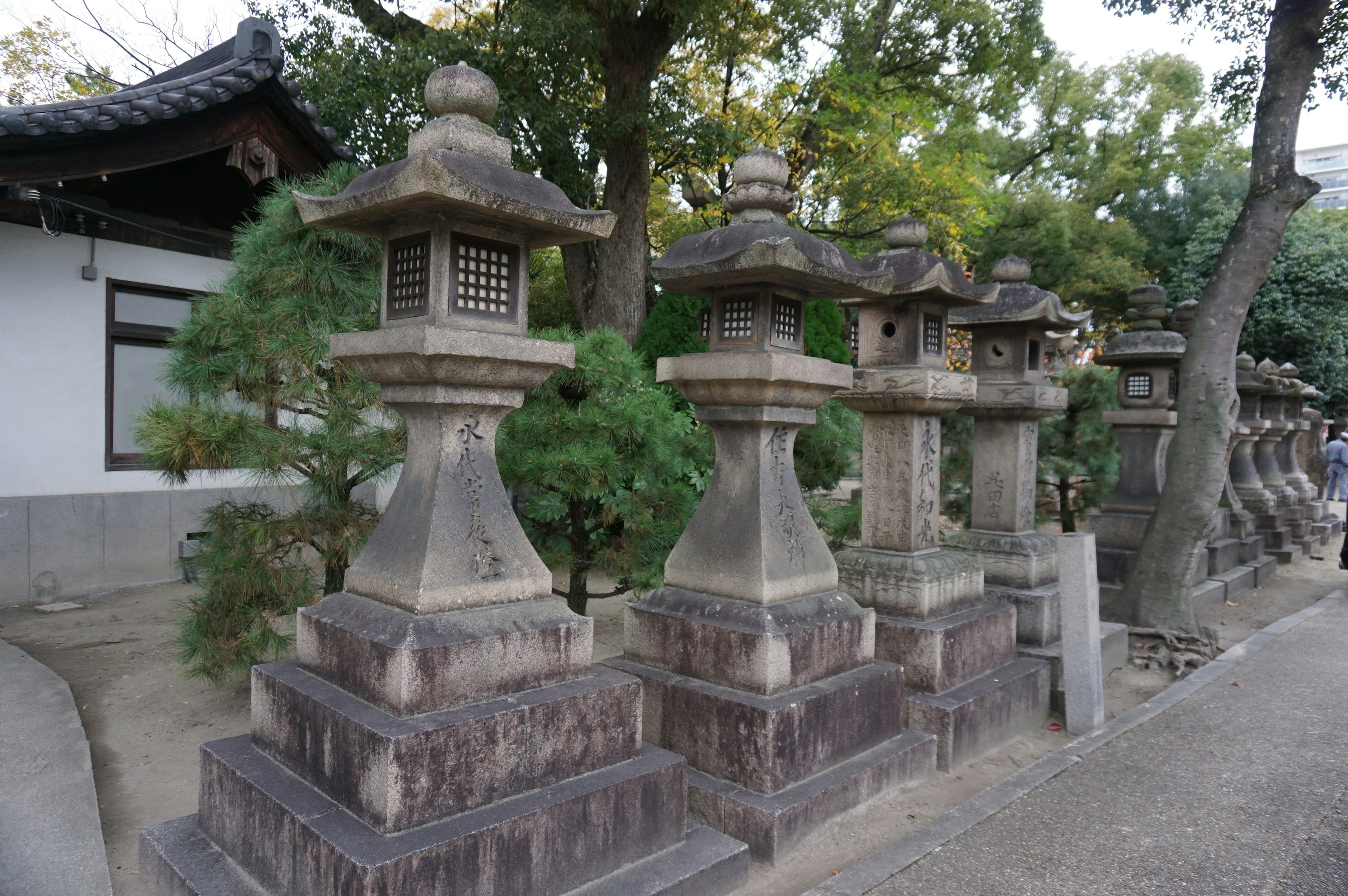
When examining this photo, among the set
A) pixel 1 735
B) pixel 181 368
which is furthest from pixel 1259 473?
pixel 1 735

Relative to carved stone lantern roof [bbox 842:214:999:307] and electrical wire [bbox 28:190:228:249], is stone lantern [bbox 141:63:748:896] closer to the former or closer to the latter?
carved stone lantern roof [bbox 842:214:999:307]

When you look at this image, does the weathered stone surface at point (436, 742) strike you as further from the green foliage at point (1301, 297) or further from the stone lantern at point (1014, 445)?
the green foliage at point (1301, 297)

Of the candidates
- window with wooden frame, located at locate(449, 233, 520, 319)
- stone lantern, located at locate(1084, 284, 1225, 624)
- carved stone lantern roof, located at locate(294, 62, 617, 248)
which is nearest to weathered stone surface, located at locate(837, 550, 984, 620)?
window with wooden frame, located at locate(449, 233, 520, 319)

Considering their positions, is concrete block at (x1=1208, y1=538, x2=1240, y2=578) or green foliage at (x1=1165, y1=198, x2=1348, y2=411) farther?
green foliage at (x1=1165, y1=198, x2=1348, y2=411)

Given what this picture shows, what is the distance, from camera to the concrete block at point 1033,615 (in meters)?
5.84

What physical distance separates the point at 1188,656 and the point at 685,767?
5.65 m

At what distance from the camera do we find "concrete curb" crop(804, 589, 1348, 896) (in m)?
3.39

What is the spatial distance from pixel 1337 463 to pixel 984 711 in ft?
66.7

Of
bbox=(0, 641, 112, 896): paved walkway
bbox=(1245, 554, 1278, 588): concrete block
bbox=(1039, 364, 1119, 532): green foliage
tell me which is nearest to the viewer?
bbox=(0, 641, 112, 896): paved walkway

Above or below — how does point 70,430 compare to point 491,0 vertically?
below

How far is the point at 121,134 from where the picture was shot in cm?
648

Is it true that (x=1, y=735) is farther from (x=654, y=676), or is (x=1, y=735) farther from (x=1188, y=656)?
(x=1188, y=656)

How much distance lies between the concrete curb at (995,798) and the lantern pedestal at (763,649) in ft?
1.02

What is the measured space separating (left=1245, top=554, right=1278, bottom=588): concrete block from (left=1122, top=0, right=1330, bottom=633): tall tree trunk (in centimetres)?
407
